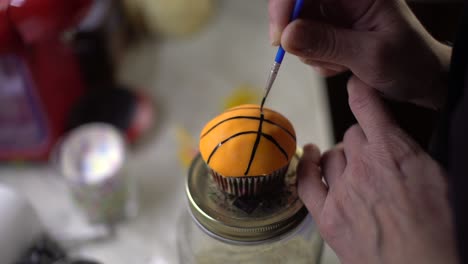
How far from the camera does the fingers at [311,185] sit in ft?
1.54

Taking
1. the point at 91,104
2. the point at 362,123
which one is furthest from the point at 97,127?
the point at 362,123

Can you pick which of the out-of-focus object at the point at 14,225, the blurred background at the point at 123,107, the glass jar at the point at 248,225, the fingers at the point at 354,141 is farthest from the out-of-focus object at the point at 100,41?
the fingers at the point at 354,141

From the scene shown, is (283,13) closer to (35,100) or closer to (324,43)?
(324,43)

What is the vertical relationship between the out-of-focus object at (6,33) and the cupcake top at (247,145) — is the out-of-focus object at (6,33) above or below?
above

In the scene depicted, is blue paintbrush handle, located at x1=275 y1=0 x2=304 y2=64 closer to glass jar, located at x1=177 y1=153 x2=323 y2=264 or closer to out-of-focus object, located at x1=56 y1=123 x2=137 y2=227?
glass jar, located at x1=177 y1=153 x2=323 y2=264

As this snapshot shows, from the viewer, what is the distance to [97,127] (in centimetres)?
79

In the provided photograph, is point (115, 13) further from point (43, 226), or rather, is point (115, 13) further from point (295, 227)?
point (295, 227)

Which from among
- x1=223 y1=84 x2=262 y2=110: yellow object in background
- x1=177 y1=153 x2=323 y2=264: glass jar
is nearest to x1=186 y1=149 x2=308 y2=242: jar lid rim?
x1=177 y1=153 x2=323 y2=264: glass jar

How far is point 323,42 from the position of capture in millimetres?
463

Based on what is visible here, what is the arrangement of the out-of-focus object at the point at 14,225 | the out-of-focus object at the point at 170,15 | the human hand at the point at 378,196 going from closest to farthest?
the human hand at the point at 378,196 → the out-of-focus object at the point at 14,225 → the out-of-focus object at the point at 170,15

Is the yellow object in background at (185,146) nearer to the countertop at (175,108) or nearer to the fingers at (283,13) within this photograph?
the countertop at (175,108)

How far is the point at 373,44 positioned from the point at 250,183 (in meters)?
0.17

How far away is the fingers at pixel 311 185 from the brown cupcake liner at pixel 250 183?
0.02 meters

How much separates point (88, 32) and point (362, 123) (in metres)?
0.57
